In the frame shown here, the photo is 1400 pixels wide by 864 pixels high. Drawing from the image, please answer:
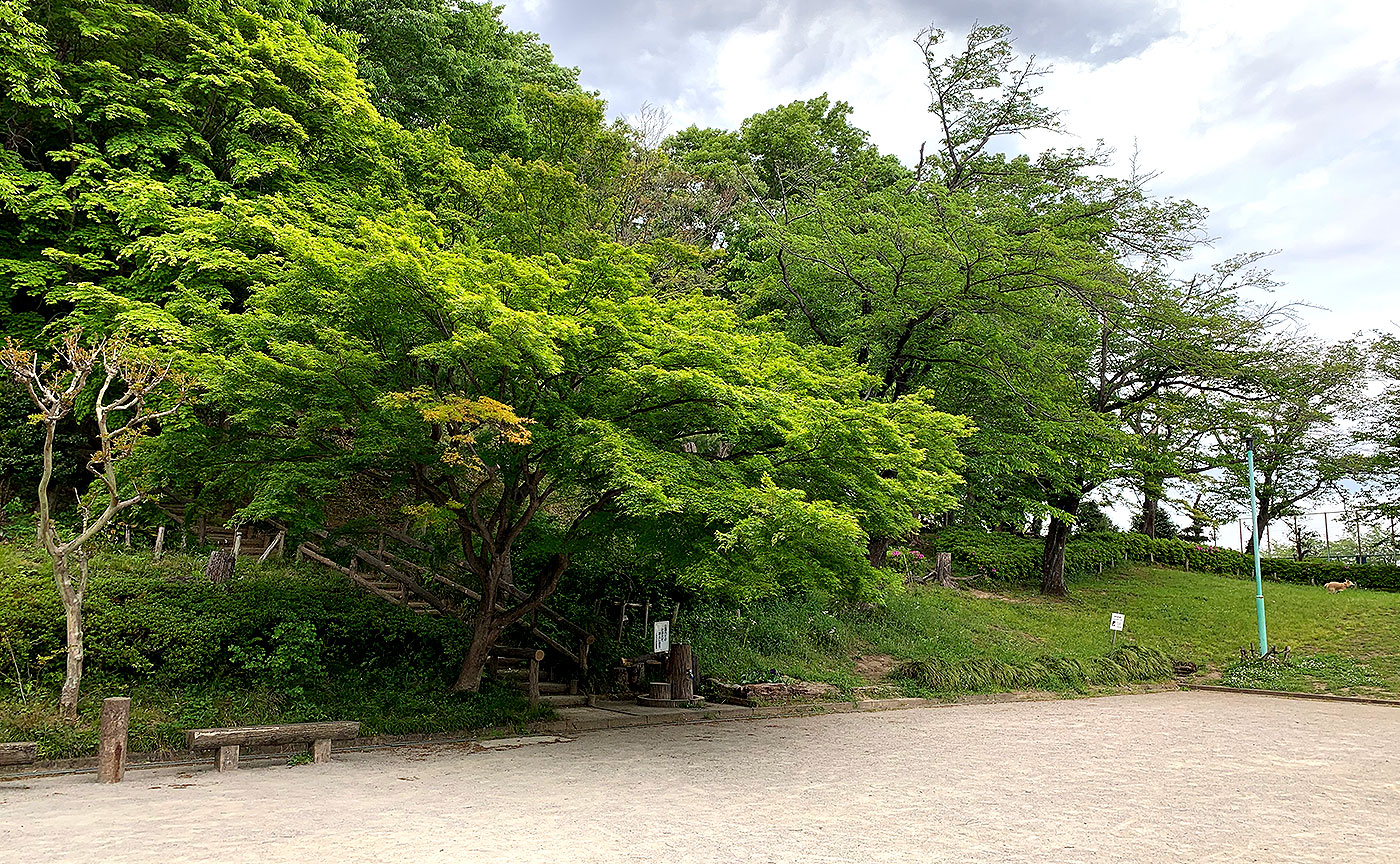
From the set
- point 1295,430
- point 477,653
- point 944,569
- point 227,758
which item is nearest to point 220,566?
point 477,653

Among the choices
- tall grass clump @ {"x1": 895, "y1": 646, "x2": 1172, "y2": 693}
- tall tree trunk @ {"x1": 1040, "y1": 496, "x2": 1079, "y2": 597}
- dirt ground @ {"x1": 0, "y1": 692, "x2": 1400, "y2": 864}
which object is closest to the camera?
dirt ground @ {"x1": 0, "y1": 692, "x2": 1400, "y2": 864}

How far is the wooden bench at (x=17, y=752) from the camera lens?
7.95 meters

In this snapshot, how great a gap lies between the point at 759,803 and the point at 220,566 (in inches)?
364

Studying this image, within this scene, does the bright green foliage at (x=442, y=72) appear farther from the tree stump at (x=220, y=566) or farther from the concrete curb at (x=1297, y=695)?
the concrete curb at (x=1297, y=695)

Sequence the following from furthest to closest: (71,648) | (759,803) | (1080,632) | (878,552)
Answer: (1080,632)
(878,552)
(71,648)
(759,803)

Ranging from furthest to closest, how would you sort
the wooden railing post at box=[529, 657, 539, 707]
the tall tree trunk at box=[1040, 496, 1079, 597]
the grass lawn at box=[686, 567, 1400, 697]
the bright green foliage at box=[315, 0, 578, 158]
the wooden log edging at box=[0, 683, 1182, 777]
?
1. the tall tree trunk at box=[1040, 496, 1079, 597]
2. the bright green foliage at box=[315, 0, 578, 158]
3. the grass lawn at box=[686, 567, 1400, 697]
4. the wooden railing post at box=[529, 657, 539, 707]
5. the wooden log edging at box=[0, 683, 1182, 777]

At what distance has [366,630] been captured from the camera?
1159 cm

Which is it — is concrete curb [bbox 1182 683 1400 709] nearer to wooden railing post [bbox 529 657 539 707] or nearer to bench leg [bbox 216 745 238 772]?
wooden railing post [bbox 529 657 539 707]

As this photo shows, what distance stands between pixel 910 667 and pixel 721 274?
445 inches

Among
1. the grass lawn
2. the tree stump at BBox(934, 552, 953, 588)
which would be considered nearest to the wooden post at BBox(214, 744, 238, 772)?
the grass lawn

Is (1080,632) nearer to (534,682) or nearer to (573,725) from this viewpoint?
(573,725)

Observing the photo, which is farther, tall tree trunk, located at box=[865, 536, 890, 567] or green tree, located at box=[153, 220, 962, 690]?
tall tree trunk, located at box=[865, 536, 890, 567]

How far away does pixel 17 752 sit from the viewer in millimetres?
8008

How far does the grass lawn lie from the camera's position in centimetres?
1658
